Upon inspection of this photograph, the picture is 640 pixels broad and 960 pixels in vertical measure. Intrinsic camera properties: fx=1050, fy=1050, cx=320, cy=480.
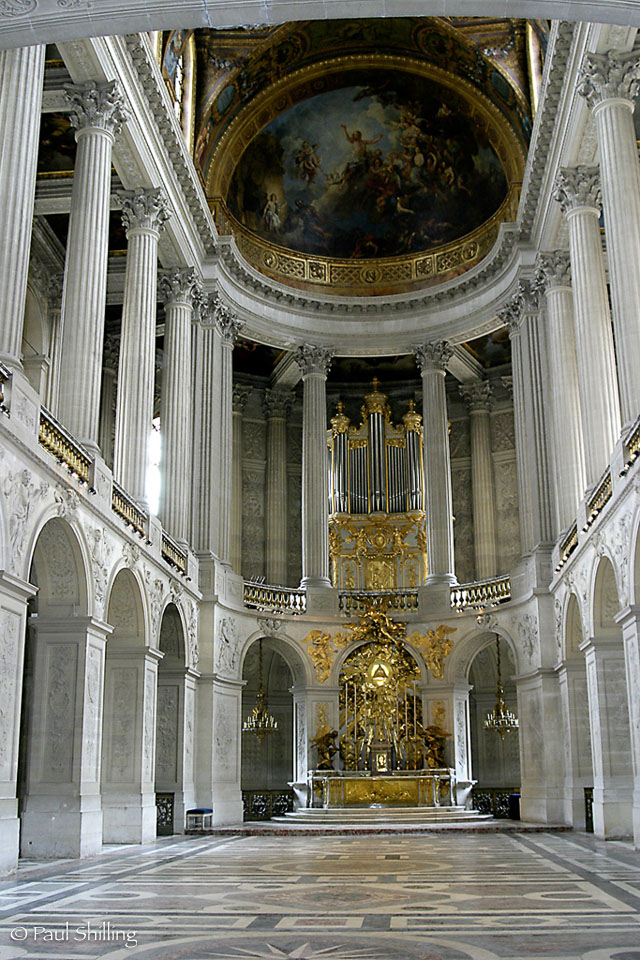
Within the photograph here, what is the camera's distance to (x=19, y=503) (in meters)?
14.9

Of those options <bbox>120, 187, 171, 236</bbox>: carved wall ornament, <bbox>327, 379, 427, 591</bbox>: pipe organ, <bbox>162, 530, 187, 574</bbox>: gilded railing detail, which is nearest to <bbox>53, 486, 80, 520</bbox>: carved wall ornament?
<bbox>162, 530, 187, 574</bbox>: gilded railing detail

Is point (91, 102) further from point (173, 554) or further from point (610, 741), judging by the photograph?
point (610, 741)

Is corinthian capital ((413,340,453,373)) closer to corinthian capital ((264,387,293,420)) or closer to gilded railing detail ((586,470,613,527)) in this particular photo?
corinthian capital ((264,387,293,420))

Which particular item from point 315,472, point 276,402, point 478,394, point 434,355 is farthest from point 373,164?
point 315,472

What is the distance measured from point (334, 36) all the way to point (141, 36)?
11.9 metres

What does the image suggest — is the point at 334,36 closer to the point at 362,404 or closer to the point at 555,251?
the point at 555,251

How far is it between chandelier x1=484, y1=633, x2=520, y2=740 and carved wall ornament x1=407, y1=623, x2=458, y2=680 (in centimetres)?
181

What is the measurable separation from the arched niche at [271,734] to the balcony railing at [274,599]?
1.81 metres

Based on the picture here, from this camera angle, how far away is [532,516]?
28156 millimetres

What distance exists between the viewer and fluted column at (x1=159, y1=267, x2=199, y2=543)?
2675cm

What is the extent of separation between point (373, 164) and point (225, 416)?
401 inches

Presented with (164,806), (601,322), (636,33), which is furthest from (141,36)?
(164,806)

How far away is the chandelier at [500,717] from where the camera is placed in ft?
97.3

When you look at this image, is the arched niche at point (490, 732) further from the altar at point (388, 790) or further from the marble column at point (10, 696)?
the marble column at point (10, 696)
